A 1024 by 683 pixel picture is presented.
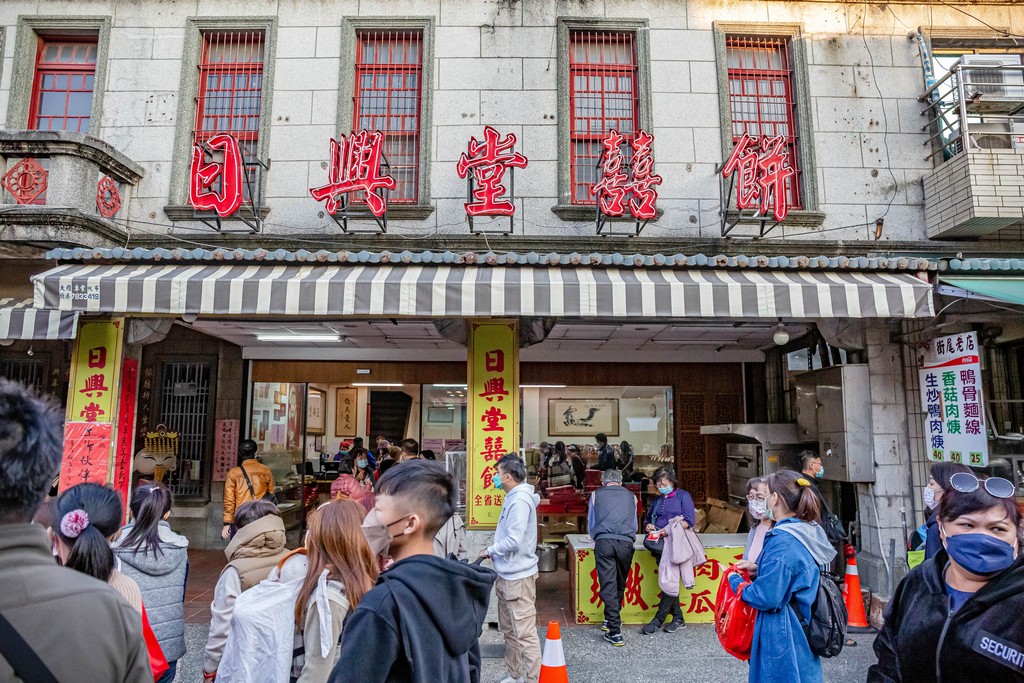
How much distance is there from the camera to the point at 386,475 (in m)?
2.45

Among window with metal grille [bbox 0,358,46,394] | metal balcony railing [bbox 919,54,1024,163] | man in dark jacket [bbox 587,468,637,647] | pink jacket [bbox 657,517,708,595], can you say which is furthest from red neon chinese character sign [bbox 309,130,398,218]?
metal balcony railing [bbox 919,54,1024,163]

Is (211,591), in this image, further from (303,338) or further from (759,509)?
(759,509)

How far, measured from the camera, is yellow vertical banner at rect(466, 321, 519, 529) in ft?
25.2

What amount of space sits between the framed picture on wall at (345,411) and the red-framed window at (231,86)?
5.44 m

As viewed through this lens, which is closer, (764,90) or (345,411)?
(764,90)

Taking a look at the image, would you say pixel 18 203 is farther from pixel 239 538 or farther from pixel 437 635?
pixel 437 635

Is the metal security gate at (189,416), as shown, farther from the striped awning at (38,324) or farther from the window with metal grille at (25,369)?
the striped awning at (38,324)

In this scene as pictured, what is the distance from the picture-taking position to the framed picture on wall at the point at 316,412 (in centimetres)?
1293

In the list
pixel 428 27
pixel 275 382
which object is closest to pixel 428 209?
pixel 428 27

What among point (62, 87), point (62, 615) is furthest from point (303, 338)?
point (62, 615)

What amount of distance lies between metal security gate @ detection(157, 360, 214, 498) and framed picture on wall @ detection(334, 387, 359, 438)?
8.77ft

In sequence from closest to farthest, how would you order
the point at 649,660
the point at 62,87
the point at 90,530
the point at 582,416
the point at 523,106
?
the point at 90,530 < the point at 649,660 < the point at 523,106 < the point at 62,87 < the point at 582,416

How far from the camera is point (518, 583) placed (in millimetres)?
5781

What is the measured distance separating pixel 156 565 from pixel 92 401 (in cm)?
487
